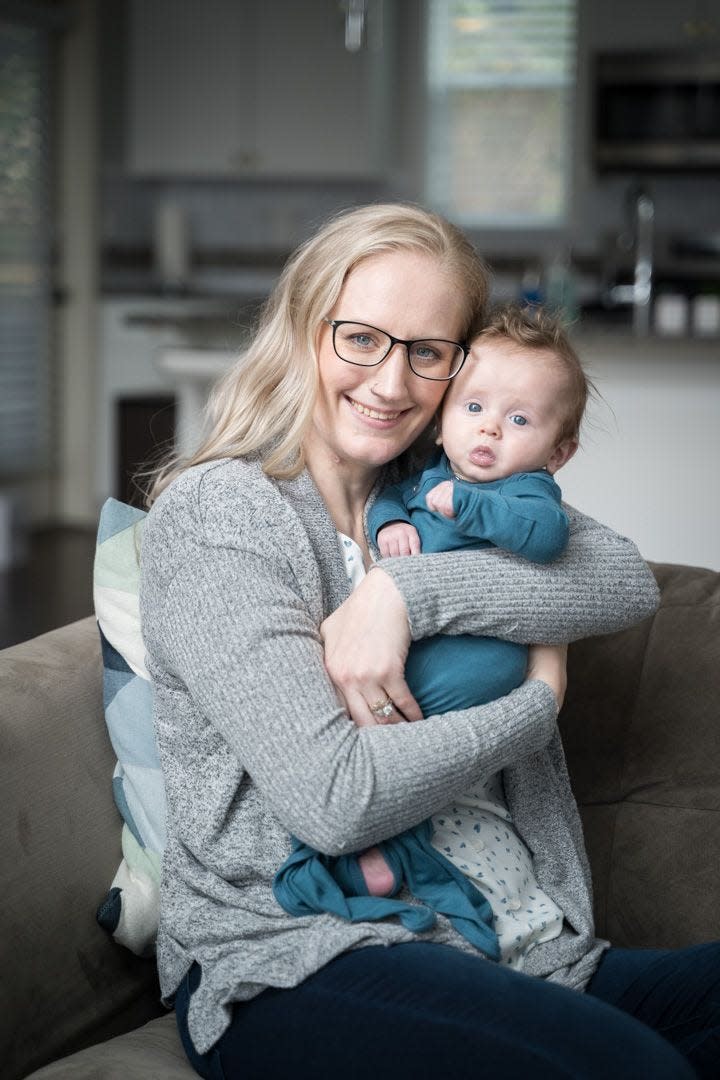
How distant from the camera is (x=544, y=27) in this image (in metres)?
6.83

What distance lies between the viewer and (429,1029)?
1.29 m

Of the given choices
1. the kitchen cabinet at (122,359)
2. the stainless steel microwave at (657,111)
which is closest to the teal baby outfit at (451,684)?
the stainless steel microwave at (657,111)

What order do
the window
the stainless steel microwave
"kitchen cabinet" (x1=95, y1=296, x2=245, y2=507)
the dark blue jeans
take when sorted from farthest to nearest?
"kitchen cabinet" (x1=95, y1=296, x2=245, y2=507) < the window < the stainless steel microwave < the dark blue jeans

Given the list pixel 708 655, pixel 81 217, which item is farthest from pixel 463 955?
pixel 81 217

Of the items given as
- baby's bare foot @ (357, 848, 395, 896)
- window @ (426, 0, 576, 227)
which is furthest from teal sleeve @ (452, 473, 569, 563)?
window @ (426, 0, 576, 227)

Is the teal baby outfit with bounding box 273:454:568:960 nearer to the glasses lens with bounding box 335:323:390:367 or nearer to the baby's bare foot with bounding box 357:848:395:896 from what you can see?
the baby's bare foot with bounding box 357:848:395:896

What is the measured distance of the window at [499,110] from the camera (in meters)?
6.88

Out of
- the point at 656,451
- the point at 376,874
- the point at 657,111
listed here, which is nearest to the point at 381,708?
the point at 376,874

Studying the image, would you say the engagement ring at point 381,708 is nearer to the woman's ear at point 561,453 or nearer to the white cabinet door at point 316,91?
the woman's ear at point 561,453

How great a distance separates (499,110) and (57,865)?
20.5 feet

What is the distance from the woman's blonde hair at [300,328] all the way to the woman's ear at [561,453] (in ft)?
0.62

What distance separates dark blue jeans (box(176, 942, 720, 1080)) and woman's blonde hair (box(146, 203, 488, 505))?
1.90 feet

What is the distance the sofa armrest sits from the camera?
147cm

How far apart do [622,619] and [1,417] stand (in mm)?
5487
